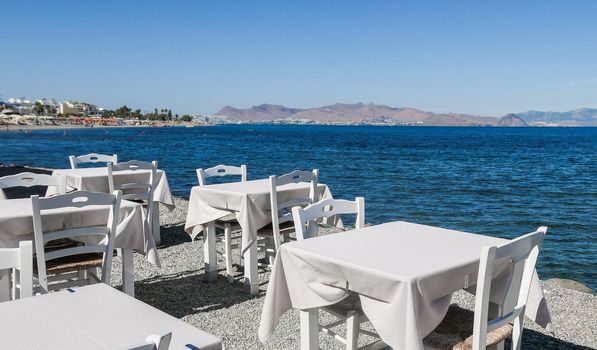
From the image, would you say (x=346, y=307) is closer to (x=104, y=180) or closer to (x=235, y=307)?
(x=235, y=307)

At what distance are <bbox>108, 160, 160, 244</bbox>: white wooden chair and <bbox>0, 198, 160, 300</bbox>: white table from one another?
5.67ft

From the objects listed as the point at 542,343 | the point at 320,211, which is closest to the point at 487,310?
the point at 320,211

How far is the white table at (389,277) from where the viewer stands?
8.62ft

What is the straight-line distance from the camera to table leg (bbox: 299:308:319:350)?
10.9ft

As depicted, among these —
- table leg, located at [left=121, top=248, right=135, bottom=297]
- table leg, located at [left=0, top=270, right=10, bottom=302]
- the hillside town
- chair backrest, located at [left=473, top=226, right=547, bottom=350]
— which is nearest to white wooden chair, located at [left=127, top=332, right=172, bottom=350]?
chair backrest, located at [left=473, top=226, right=547, bottom=350]

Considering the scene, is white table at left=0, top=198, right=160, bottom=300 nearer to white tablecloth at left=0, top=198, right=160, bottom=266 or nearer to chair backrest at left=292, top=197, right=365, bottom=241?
white tablecloth at left=0, top=198, right=160, bottom=266

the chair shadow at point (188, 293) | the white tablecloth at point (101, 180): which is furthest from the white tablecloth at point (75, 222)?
the white tablecloth at point (101, 180)

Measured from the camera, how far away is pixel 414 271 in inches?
105

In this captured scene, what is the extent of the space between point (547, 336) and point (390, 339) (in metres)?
2.48

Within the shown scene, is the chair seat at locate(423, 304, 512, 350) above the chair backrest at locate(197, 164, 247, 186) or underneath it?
underneath

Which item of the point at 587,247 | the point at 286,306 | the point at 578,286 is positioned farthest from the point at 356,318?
the point at 587,247

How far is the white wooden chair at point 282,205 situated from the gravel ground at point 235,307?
0.50 metres

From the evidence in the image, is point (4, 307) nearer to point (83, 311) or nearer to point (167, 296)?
point (83, 311)

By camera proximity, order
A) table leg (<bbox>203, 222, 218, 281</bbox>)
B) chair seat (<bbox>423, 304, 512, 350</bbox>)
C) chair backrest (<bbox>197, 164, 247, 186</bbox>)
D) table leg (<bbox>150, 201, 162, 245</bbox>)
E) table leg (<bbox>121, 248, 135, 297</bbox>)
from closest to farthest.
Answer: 1. chair seat (<bbox>423, 304, 512, 350</bbox>)
2. table leg (<bbox>121, 248, 135, 297</bbox>)
3. table leg (<bbox>203, 222, 218, 281</bbox>)
4. chair backrest (<bbox>197, 164, 247, 186</bbox>)
5. table leg (<bbox>150, 201, 162, 245</bbox>)
